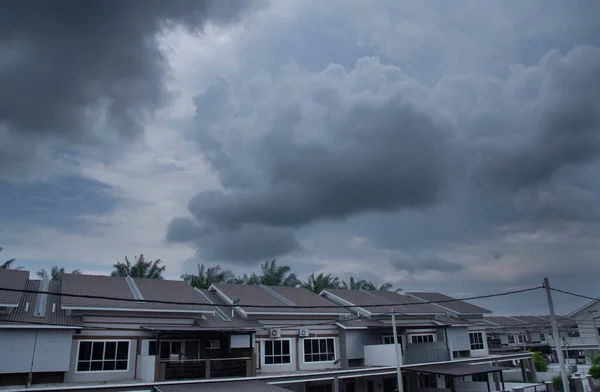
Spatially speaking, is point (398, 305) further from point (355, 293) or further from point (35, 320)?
point (35, 320)

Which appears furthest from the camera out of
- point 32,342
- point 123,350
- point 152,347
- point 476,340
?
point 476,340

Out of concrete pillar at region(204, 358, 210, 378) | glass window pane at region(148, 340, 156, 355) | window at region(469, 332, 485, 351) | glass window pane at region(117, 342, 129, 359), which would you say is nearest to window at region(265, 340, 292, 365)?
concrete pillar at region(204, 358, 210, 378)

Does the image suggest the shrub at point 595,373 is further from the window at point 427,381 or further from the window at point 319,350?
the window at point 319,350

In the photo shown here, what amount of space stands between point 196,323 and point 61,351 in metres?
6.86

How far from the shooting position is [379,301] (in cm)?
3731

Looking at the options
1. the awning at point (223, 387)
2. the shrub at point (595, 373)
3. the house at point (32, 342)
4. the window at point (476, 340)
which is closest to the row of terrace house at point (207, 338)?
the house at point (32, 342)

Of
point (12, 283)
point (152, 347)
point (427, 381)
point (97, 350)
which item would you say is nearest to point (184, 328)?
point (152, 347)

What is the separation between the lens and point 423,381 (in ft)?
117

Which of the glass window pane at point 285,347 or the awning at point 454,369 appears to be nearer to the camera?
the glass window pane at point 285,347

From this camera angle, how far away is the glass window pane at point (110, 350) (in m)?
22.7

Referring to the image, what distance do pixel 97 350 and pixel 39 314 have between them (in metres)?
3.25

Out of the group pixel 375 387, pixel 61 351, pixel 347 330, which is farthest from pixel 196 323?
pixel 375 387

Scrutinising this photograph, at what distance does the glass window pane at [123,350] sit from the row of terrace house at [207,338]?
48 mm

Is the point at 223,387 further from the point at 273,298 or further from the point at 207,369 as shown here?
the point at 273,298
